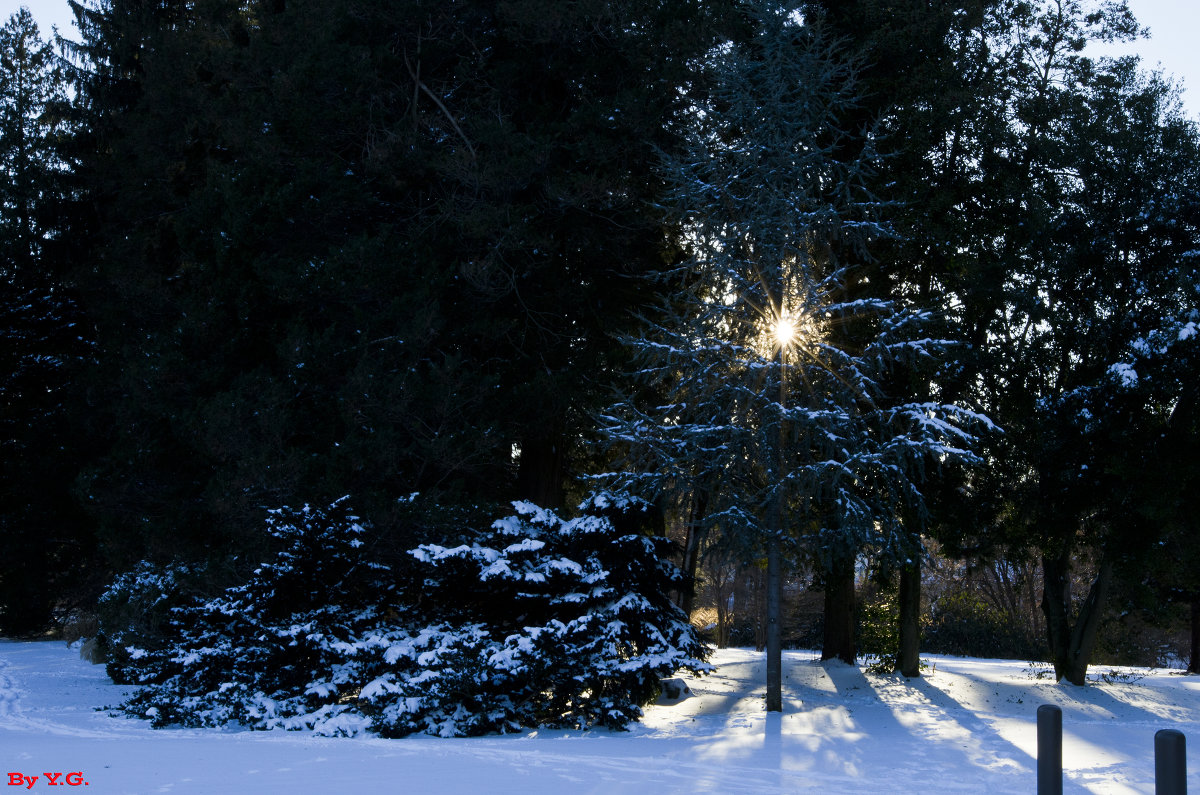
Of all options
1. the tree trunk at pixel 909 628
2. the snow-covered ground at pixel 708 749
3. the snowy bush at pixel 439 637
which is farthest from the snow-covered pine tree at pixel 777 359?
the tree trunk at pixel 909 628

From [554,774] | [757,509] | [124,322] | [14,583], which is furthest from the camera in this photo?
[14,583]

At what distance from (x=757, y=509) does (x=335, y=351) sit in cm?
676

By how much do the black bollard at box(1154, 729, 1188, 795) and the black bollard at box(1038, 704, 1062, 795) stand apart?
42cm

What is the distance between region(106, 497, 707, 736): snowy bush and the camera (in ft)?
37.0

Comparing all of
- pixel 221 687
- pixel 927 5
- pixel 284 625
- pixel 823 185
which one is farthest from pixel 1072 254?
pixel 221 687

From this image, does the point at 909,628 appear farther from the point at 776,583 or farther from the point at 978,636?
the point at 978,636

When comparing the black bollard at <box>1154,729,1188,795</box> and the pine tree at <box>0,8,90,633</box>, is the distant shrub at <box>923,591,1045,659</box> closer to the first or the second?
the black bollard at <box>1154,729,1188,795</box>

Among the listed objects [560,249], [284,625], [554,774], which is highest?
[560,249]

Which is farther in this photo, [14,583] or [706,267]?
[14,583]

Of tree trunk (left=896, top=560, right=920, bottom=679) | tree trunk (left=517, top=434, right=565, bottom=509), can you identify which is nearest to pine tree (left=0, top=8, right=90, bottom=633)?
tree trunk (left=517, top=434, right=565, bottom=509)

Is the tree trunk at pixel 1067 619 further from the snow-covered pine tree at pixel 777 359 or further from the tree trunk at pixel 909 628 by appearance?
the snow-covered pine tree at pixel 777 359

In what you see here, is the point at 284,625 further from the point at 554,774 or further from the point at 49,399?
the point at 49,399

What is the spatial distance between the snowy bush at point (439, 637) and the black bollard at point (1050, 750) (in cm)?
687

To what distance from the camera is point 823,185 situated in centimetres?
1389
